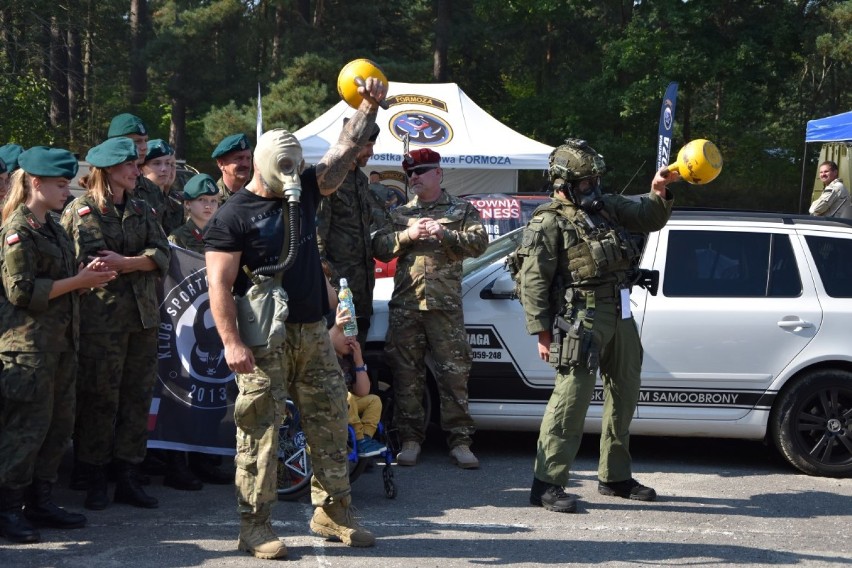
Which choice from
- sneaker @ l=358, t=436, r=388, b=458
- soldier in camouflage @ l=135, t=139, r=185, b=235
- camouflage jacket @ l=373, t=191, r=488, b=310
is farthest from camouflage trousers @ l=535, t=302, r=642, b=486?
soldier in camouflage @ l=135, t=139, r=185, b=235

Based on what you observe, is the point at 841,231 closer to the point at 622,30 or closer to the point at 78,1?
the point at 78,1

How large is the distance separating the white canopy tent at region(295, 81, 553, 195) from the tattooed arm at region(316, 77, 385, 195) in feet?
36.4

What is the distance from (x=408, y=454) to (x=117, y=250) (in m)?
2.38

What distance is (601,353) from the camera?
5879 mm

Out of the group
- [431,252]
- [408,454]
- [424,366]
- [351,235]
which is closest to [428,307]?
[431,252]

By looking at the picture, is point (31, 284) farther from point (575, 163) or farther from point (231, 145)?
point (575, 163)

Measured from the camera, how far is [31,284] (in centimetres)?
502

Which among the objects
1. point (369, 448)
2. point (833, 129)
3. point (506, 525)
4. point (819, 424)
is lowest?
point (506, 525)

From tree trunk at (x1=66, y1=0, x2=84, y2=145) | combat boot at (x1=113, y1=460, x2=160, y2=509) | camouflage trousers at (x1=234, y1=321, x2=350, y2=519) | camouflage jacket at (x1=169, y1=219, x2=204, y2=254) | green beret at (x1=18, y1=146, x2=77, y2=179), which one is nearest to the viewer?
camouflage trousers at (x1=234, y1=321, x2=350, y2=519)

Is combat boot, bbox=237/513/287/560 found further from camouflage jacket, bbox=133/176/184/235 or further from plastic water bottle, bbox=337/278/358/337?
camouflage jacket, bbox=133/176/184/235

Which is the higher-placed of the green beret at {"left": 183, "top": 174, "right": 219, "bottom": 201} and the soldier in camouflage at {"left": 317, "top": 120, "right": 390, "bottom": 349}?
the green beret at {"left": 183, "top": 174, "right": 219, "bottom": 201}

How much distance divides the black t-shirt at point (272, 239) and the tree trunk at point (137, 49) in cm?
2792

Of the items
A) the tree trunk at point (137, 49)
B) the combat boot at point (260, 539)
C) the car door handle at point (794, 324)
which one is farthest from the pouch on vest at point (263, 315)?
the tree trunk at point (137, 49)

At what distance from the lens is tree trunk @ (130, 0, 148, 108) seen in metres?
31.9
